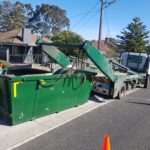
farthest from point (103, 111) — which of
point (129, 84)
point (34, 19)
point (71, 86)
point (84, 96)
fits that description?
point (34, 19)

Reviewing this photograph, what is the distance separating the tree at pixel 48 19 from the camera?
6700 centimetres

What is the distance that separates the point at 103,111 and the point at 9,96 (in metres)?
3.77

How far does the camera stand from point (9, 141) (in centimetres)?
618

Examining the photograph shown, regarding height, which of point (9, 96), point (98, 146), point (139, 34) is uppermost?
point (139, 34)

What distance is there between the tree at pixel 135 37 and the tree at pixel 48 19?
14397 millimetres

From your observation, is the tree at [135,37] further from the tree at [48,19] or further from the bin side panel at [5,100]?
the bin side panel at [5,100]

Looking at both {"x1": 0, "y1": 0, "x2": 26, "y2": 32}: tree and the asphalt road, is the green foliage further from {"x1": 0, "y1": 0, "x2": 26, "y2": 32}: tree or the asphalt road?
the asphalt road

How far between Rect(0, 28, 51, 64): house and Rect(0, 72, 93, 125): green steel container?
23.8 m

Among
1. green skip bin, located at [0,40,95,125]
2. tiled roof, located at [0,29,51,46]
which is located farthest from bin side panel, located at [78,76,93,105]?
tiled roof, located at [0,29,51,46]

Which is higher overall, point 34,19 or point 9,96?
point 34,19

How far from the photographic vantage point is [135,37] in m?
61.9

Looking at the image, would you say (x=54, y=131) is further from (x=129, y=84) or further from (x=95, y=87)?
(x=129, y=84)

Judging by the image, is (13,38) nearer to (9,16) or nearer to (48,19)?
(9,16)

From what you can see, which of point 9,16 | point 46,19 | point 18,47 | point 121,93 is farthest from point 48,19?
point 121,93
